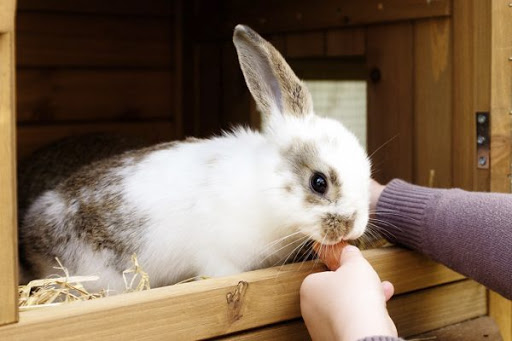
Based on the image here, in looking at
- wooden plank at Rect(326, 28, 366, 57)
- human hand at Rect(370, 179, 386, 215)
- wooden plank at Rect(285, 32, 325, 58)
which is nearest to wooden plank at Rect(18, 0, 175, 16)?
wooden plank at Rect(285, 32, 325, 58)

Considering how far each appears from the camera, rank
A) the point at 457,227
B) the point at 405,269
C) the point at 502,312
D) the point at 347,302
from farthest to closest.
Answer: the point at 502,312, the point at 405,269, the point at 457,227, the point at 347,302

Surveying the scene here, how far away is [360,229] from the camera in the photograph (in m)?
1.76

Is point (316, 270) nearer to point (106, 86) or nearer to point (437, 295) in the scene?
point (437, 295)

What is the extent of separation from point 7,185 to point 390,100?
1514 mm

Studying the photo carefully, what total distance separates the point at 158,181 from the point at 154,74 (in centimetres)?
147

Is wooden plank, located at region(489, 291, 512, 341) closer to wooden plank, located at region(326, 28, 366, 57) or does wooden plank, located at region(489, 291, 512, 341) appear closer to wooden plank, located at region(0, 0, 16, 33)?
wooden plank, located at region(326, 28, 366, 57)

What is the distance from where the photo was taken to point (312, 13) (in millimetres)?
2771

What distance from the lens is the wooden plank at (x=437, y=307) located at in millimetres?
2087

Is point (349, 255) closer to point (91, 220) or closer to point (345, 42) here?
point (91, 220)

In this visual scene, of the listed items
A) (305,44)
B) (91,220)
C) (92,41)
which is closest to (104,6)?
(92,41)

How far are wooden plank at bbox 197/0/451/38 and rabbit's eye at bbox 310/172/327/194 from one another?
83cm

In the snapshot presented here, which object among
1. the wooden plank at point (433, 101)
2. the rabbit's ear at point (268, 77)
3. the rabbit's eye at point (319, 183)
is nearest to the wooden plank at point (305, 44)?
the wooden plank at point (433, 101)

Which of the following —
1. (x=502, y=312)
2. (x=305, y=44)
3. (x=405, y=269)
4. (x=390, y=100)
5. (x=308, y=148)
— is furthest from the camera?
(x=305, y=44)

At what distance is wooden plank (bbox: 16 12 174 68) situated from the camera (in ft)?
10.2
